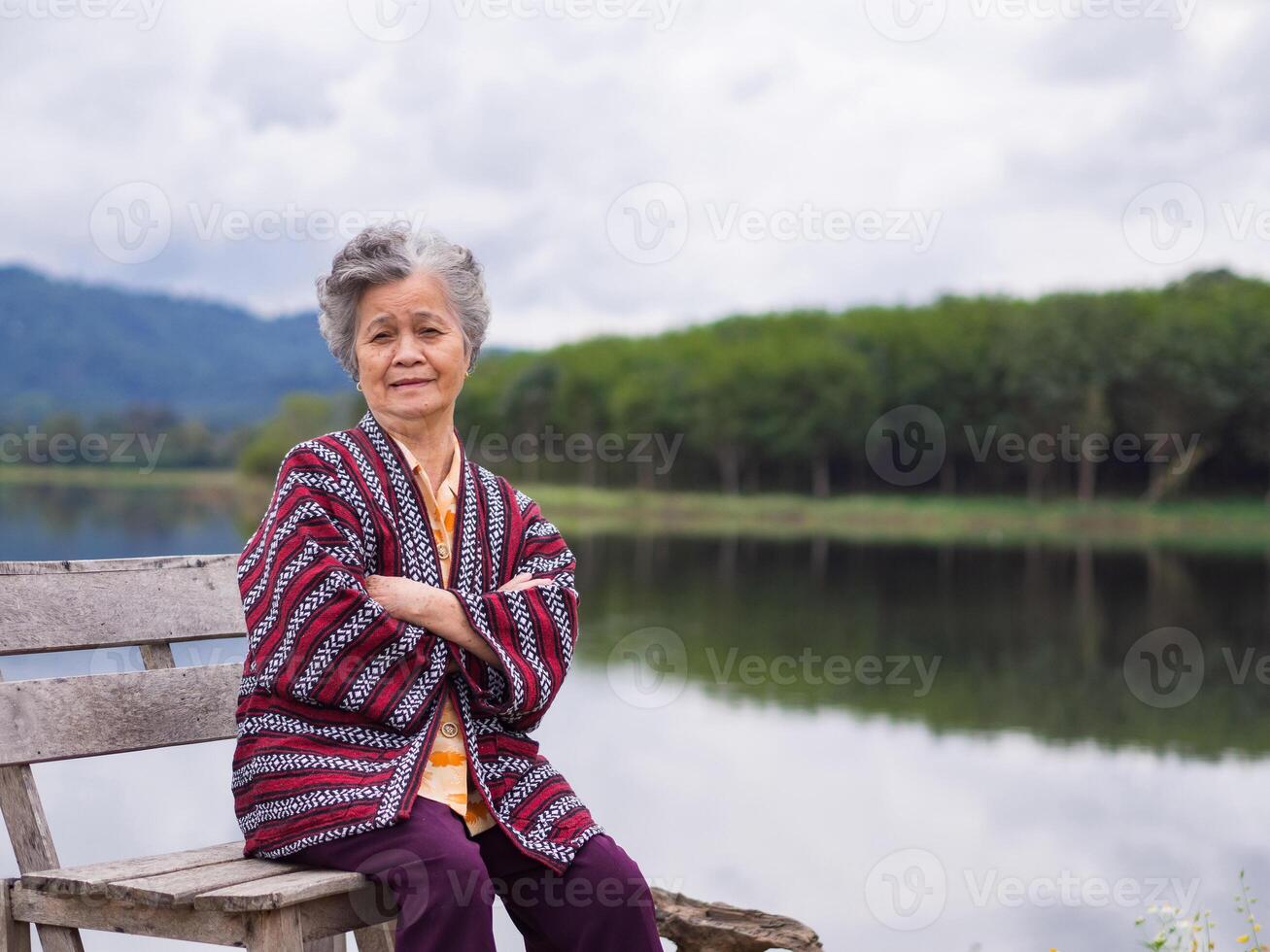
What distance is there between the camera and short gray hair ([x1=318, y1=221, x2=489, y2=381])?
2.78 m

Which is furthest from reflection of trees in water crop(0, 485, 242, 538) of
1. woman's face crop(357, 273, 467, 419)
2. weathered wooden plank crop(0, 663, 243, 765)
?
woman's face crop(357, 273, 467, 419)

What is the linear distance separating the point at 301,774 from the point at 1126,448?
57608 mm

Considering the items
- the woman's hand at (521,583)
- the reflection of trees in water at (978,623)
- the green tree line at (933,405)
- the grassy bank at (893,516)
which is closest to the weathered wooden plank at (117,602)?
the woman's hand at (521,583)

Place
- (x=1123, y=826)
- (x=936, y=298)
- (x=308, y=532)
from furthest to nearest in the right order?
(x=936, y=298)
(x=1123, y=826)
(x=308, y=532)

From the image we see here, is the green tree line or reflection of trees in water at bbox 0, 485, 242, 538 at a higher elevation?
the green tree line

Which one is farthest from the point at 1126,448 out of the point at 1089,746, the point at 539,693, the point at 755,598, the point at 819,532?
the point at 539,693

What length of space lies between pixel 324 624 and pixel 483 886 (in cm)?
52

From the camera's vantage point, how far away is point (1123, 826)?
869 cm

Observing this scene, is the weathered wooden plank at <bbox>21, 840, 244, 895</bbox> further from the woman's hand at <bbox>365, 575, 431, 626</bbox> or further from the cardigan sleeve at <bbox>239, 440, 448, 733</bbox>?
the woman's hand at <bbox>365, 575, 431, 626</bbox>

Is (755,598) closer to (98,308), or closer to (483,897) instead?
(483,897)

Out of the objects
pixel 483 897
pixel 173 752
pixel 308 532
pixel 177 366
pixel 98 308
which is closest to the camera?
pixel 483 897

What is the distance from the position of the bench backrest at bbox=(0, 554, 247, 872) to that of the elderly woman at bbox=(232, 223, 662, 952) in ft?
1.16

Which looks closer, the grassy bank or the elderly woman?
the elderly woman

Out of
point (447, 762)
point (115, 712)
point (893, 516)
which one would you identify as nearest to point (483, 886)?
point (447, 762)
